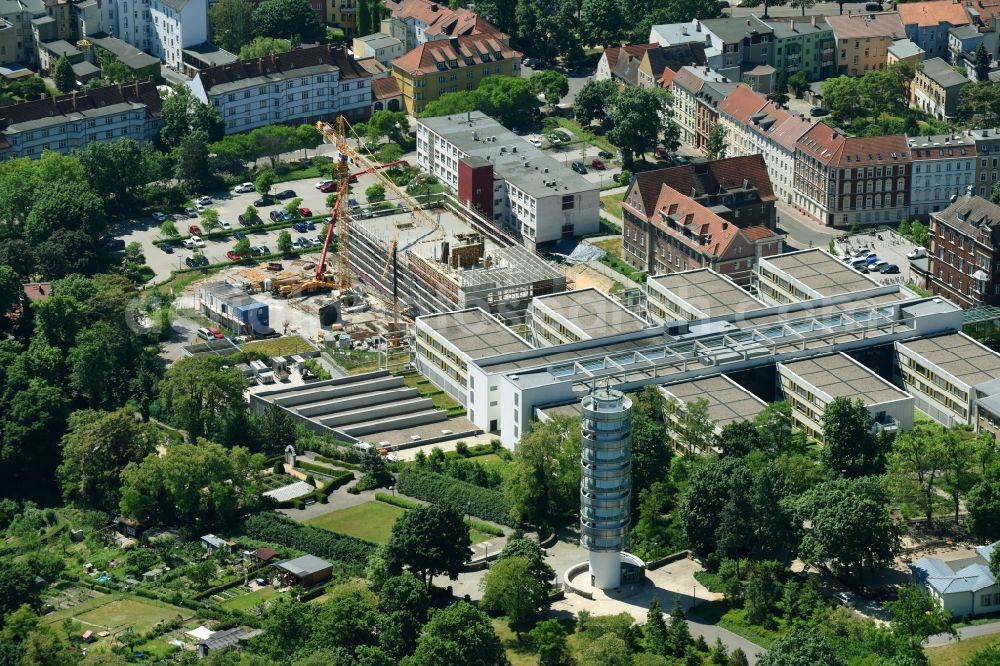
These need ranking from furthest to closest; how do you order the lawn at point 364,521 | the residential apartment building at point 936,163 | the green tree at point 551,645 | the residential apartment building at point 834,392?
the residential apartment building at point 936,163
the residential apartment building at point 834,392
the lawn at point 364,521
the green tree at point 551,645

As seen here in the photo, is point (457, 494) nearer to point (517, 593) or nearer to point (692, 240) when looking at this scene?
point (517, 593)

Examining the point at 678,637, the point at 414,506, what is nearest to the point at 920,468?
the point at 678,637

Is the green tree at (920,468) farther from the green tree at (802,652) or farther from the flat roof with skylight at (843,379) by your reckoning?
the green tree at (802,652)

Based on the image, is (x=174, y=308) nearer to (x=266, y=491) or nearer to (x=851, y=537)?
(x=266, y=491)

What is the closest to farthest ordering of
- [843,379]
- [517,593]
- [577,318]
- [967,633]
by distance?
[967,633] < [517,593] < [843,379] < [577,318]

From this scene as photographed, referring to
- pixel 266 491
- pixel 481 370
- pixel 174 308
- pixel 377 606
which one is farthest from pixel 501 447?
pixel 174 308

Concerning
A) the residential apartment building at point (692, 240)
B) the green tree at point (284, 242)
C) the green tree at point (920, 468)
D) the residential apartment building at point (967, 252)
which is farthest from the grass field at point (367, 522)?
the residential apartment building at point (967, 252)

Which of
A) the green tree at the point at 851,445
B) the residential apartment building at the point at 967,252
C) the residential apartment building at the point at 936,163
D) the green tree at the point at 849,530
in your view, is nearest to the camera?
the green tree at the point at 849,530
